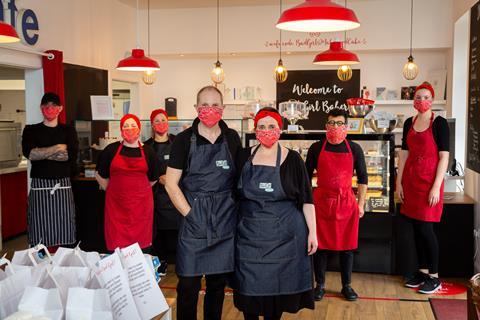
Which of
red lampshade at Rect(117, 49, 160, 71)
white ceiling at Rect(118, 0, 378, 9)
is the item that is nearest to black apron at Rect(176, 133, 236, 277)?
red lampshade at Rect(117, 49, 160, 71)

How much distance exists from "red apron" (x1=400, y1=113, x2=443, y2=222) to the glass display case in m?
0.33

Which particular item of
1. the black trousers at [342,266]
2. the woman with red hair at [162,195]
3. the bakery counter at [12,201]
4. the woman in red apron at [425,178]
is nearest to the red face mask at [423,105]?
the woman in red apron at [425,178]

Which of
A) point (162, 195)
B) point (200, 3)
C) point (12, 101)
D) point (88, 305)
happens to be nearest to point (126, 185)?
point (162, 195)

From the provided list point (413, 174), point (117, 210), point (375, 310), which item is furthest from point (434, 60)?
point (117, 210)

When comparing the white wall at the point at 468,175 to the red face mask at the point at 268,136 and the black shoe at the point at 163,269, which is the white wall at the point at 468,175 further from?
the black shoe at the point at 163,269

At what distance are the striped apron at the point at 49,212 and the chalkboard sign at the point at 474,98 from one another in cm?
397

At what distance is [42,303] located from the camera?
166 cm

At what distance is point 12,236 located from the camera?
283 inches

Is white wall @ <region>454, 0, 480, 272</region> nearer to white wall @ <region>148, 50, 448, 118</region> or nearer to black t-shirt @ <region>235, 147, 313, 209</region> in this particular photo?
white wall @ <region>148, 50, 448, 118</region>

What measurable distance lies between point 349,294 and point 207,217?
6.63 ft

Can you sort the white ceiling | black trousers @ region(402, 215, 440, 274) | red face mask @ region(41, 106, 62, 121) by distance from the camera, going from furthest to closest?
the white ceiling < red face mask @ region(41, 106, 62, 121) < black trousers @ region(402, 215, 440, 274)

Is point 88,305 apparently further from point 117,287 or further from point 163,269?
point 163,269

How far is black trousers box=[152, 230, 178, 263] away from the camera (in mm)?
5639

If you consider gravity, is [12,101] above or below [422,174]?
above
